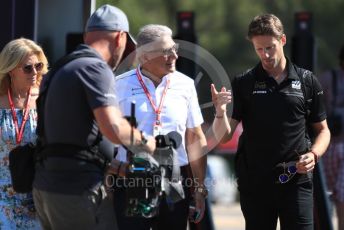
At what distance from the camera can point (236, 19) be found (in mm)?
33969

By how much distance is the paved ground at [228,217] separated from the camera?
41.7 ft

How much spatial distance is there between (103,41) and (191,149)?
1.30 metres

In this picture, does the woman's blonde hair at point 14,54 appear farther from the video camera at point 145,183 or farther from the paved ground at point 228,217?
the paved ground at point 228,217

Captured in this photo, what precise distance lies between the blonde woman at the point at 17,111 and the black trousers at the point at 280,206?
140 centimetres

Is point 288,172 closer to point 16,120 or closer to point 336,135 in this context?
point 16,120

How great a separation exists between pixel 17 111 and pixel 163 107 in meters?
0.95

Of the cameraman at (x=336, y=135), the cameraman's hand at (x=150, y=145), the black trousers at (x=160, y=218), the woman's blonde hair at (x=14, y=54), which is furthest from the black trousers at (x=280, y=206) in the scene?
the cameraman at (x=336, y=135)

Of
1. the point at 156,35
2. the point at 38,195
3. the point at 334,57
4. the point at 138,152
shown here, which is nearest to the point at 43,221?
the point at 38,195

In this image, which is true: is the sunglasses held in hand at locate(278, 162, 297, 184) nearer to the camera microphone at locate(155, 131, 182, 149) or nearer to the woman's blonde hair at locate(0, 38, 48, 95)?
the camera microphone at locate(155, 131, 182, 149)

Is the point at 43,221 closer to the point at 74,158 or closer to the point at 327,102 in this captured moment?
the point at 74,158

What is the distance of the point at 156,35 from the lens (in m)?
6.00

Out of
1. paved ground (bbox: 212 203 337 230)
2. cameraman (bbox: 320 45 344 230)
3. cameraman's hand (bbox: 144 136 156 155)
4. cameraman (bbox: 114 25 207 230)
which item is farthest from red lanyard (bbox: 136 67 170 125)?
paved ground (bbox: 212 203 337 230)

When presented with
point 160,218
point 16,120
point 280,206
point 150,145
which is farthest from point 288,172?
point 16,120

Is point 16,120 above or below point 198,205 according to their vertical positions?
above
